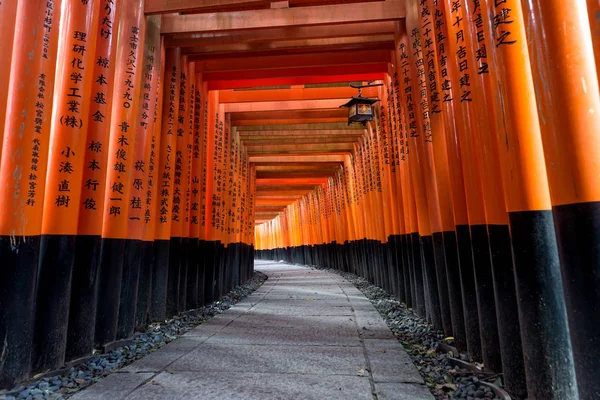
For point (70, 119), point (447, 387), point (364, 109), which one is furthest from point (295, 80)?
point (447, 387)

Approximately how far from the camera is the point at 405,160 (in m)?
5.19

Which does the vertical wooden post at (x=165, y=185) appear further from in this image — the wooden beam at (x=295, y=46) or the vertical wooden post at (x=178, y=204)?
the wooden beam at (x=295, y=46)

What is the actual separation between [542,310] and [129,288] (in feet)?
12.2

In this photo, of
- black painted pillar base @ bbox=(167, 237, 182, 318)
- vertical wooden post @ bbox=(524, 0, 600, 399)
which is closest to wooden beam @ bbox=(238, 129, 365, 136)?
black painted pillar base @ bbox=(167, 237, 182, 318)

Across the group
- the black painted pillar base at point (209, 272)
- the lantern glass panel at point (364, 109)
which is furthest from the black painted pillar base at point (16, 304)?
the lantern glass panel at point (364, 109)

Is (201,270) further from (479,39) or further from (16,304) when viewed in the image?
(479,39)

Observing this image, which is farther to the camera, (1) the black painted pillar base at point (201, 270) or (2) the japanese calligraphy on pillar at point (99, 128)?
(1) the black painted pillar base at point (201, 270)

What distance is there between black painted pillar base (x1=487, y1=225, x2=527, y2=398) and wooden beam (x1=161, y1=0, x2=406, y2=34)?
11.2 ft

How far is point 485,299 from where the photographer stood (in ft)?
8.68

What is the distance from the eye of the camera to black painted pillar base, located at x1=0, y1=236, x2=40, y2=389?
2410mm

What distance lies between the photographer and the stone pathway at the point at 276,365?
2367mm

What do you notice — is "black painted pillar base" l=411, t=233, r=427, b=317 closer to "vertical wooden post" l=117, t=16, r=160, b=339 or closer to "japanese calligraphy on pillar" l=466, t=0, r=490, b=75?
"japanese calligraphy on pillar" l=466, t=0, r=490, b=75

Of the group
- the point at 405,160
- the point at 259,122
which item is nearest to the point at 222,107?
the point at 259,122

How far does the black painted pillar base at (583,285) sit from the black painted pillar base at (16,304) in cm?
310
